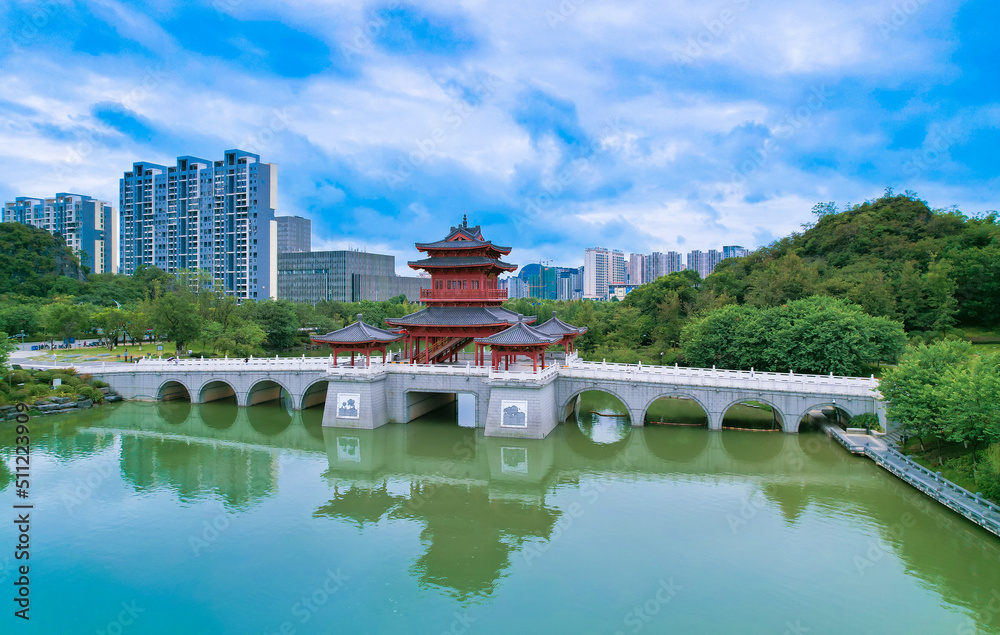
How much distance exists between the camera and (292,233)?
102m

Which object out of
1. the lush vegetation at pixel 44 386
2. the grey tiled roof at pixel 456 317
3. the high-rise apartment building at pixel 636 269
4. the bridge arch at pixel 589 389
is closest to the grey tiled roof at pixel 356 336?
the grey tiled roof at pixel 456 317

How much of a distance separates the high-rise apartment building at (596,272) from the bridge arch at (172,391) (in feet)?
390

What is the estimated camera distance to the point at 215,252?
76.9 metres

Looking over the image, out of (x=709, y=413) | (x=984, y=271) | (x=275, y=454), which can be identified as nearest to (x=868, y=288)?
(x=984, y=271)

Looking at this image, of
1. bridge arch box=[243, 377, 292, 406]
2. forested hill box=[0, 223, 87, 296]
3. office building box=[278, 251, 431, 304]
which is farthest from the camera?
office building box=[278, 251, 431, 304]

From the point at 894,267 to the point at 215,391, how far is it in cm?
4334

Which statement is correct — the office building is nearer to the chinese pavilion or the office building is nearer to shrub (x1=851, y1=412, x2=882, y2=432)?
the chinese pavilion

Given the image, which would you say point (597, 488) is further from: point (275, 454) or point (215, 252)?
point (215, 252)

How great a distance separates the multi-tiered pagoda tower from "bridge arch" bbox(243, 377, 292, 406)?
26.1 feet

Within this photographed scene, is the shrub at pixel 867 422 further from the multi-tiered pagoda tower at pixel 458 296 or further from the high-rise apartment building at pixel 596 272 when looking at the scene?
the high-rise apartment building at pixel 596 272

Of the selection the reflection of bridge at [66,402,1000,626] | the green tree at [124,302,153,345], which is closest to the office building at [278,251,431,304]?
the green tree at [124,302,153,345]

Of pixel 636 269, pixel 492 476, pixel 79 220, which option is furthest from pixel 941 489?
pixel 636 269

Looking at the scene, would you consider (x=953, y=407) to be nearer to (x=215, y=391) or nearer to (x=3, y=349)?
(x=215, y=391)

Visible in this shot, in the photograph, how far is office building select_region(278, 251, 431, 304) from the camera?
299 ft
